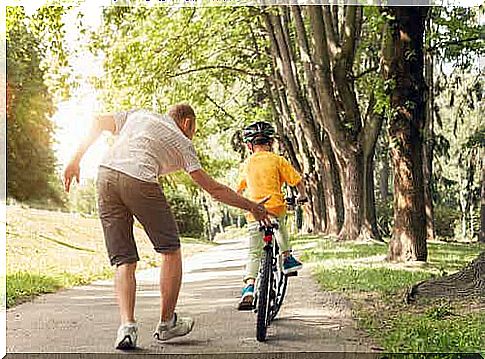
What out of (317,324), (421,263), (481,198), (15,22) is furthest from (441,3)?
(15,22)

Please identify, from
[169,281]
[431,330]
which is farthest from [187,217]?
[431,330]

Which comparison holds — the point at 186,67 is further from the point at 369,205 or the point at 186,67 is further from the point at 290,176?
the point at 369,205

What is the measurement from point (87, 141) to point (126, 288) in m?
0.66

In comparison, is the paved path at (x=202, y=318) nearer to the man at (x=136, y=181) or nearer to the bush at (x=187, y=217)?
the bush at (x=187, y=217)

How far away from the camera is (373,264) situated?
4.62m

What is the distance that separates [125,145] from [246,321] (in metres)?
1.13

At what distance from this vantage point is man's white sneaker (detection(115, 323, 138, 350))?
3746mm

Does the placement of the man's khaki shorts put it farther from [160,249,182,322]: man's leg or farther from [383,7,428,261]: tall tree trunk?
[383,7,428,261]: tall tree trunk

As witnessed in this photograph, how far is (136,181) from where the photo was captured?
3.46 meters

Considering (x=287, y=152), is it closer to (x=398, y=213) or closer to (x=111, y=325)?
(x=398, y=213)

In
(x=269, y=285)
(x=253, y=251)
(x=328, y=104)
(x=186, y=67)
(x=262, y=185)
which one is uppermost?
(x=186, y=67)

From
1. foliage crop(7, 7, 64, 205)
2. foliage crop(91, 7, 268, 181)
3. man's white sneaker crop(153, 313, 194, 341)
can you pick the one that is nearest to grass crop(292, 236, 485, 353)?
man's white sneaker crop(153, 313, 194, 341)

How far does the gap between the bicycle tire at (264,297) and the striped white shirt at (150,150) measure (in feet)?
1.66

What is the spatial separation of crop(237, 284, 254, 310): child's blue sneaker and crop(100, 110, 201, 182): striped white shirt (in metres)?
0.87
